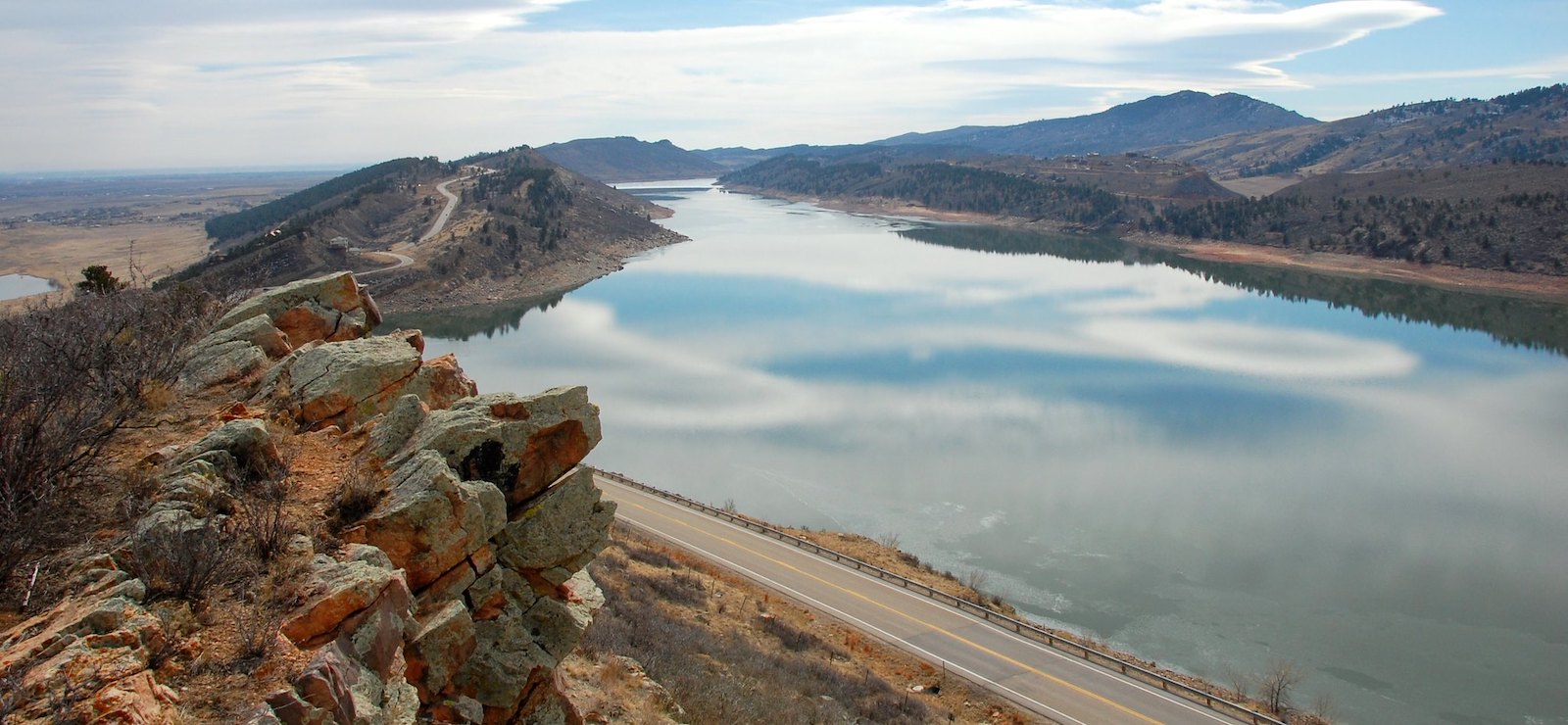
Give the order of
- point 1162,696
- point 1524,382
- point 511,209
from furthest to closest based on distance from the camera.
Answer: point 511,209 < point 1524,382 < point 1162,696

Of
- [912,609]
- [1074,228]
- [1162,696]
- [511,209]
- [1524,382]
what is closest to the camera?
[1162,696]

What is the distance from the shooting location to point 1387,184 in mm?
117125

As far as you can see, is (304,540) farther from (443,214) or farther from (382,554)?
(443,214)

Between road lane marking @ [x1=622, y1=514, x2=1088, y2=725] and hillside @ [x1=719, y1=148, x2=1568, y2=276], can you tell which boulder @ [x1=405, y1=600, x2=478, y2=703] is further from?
hillside @ [x1=719, y1=148, x2=1568, y2=276]

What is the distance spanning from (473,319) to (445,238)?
2226 cm

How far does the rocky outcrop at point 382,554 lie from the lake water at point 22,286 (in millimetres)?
81705

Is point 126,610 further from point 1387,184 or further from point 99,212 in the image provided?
point 99,212

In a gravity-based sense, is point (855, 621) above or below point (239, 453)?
below

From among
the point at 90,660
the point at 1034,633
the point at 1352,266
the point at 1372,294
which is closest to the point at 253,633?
the point at 90,660

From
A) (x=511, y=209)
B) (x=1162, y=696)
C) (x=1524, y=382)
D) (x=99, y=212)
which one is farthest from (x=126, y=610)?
(x=99, y=212)

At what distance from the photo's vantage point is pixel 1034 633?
68.0 ft

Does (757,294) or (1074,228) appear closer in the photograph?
(757,294)

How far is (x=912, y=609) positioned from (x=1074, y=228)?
12293 cm

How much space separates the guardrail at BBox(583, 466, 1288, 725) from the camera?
17953mm
